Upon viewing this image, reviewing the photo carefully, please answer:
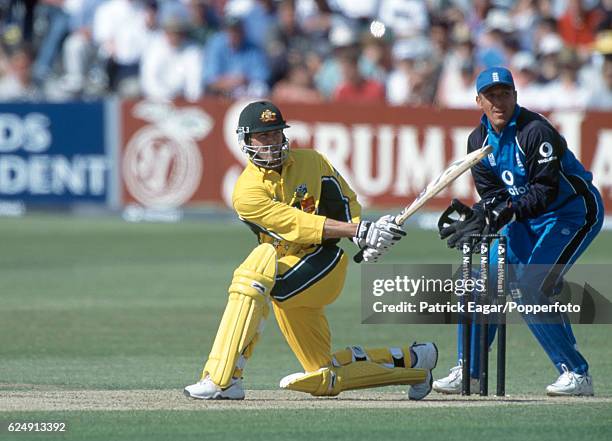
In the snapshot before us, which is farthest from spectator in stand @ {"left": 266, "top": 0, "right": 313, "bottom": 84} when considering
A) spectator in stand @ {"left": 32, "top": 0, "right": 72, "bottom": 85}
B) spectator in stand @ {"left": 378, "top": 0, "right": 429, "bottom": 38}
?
spectator in stand @ {"left": 32, "top": 0, "right": 72, "bottom": 85}

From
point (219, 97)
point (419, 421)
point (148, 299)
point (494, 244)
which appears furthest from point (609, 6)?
point (419, 421)

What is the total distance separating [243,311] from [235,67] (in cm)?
1448

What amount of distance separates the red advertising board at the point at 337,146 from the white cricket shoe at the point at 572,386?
10574 mm

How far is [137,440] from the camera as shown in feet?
23.2

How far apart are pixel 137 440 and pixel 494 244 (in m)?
2.77

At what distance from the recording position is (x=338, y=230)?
8.14m

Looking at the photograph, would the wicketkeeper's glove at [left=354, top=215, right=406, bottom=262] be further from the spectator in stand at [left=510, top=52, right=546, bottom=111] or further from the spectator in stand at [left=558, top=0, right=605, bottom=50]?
the spectator in stand at [left=558, top=0, right=605, bottom=50]

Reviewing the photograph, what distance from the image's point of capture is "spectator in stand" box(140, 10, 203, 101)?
22.6 m

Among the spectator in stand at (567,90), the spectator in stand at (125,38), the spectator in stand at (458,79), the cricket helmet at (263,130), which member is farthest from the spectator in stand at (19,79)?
the cricket helmet at (263,130)

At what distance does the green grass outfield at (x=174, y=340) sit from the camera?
7.48 metres

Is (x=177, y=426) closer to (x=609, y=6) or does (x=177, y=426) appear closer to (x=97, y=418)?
(x=97, y=418)

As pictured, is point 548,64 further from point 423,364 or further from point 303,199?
point 303,199

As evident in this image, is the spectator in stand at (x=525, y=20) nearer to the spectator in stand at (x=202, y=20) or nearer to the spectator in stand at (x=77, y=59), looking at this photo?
the spectator in stand at (x=202, y=20)

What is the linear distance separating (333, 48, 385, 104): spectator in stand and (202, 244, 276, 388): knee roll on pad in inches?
505
